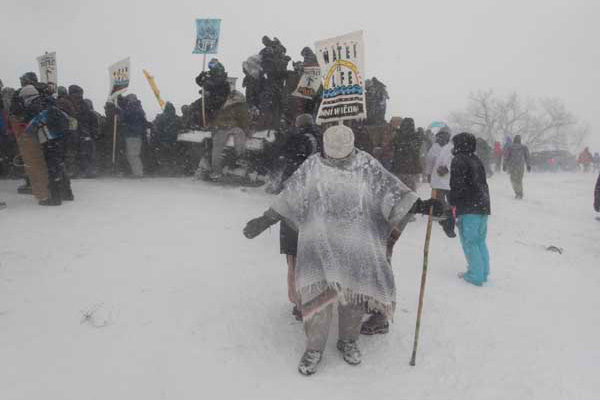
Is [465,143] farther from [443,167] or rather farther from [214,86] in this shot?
[214,86]

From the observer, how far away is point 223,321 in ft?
12.3

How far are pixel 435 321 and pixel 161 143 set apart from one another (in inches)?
348

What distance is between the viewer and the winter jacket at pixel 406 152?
8.45 meters

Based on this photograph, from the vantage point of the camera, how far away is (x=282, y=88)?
32.8 feet

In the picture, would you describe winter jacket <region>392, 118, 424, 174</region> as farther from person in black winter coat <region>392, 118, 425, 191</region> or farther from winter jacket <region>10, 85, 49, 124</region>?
winter jacket <region>10, 85, 49, 124</region>

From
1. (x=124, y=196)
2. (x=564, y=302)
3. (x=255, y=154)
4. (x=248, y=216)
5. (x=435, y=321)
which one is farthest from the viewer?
(x=255, y=154)

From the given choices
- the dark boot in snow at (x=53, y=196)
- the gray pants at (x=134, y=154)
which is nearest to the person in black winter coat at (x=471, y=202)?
the dark boot in snow at (x=53, y=196)

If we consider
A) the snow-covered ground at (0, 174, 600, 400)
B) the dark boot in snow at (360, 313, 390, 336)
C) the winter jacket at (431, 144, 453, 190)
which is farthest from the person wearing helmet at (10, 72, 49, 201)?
the winter jacket at (431, 144, 453, 190)

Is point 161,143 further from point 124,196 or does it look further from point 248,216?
point 248,216

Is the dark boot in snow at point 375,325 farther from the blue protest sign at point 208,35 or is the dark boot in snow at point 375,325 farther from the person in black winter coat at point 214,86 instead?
the blue protest sign at point 208,35

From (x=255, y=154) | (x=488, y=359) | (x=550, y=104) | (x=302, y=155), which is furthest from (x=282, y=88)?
(x=550, y=104)

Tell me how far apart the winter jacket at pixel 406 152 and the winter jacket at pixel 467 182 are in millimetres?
3168

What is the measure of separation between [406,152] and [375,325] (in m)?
5.42

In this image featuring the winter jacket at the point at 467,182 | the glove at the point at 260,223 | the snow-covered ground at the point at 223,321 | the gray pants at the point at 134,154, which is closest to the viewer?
the snow-covered ground at the point at 223,321
